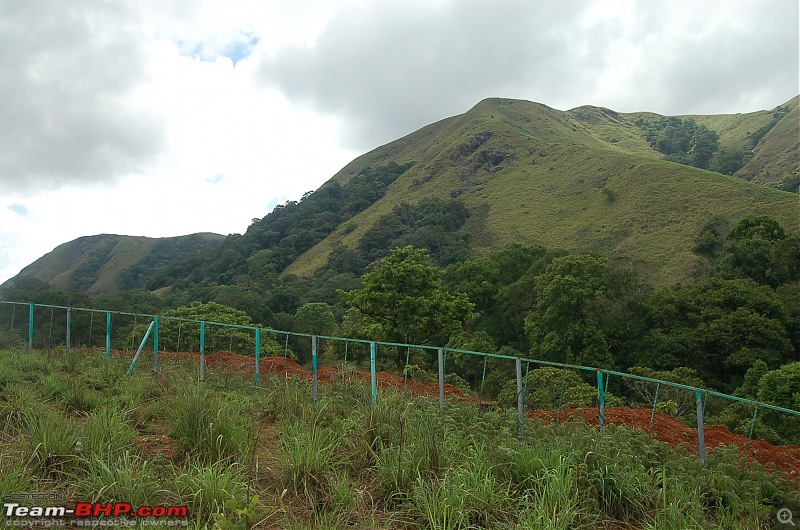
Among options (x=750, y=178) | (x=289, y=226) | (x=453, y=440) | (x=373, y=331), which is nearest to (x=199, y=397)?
(x=453, y=440)

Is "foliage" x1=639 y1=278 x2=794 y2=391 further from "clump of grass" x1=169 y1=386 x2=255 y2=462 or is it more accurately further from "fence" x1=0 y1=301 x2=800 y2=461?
"clump of grass" x1=169 y1=386 x2=255 y2=462

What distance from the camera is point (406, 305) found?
26.3 meters

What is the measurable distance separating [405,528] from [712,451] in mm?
4736

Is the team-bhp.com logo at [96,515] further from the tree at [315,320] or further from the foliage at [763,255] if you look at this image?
the tree at [315,320]

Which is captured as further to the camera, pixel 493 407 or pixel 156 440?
pixel 493 407

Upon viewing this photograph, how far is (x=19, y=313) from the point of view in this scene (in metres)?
15.6

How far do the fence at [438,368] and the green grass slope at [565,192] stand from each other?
31304 millimetres

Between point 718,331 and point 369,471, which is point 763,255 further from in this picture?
point 369,471

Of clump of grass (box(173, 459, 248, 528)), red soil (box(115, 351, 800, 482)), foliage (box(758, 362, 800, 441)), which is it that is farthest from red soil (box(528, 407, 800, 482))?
foliage (box(758, 362, 800, 441))

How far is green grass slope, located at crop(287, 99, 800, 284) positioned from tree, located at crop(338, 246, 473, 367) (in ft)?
90.0

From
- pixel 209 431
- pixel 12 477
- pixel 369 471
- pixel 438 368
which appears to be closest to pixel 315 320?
pixel 438 368

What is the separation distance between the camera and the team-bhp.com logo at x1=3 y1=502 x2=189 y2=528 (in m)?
3.36

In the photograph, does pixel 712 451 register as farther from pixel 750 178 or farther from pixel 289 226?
pixel 289 226

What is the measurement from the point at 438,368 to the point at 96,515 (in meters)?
5.35
